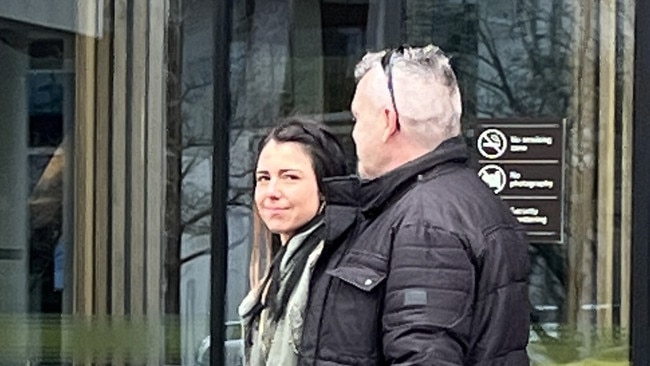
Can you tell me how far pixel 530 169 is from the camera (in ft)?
18.0

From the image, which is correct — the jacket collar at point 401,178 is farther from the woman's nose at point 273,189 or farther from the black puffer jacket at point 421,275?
the woman's nose at point 273,189

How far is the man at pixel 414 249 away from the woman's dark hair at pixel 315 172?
44 centimetres

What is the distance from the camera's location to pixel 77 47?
19.6 ft

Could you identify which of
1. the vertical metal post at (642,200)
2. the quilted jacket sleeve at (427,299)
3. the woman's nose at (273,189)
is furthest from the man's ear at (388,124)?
the vertical metal post at (642,200)

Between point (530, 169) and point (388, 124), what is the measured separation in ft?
8.19

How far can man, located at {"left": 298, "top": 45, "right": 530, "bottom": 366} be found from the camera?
2871mm

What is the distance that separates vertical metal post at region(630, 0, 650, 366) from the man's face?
2.49 meters

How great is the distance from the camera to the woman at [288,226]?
3492 millimetres

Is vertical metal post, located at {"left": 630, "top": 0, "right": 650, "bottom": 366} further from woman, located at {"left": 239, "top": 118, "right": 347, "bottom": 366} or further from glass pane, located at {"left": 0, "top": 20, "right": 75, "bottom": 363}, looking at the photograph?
glass pane, located at {"left": 0, "top": 20, "right": 75, "bottom": 363}

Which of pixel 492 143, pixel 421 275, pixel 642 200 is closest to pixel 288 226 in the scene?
pixel 421 275

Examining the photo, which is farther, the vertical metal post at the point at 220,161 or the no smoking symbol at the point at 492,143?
the vertical metal post at the point at 220,161

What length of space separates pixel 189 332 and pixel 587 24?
7.20 ft

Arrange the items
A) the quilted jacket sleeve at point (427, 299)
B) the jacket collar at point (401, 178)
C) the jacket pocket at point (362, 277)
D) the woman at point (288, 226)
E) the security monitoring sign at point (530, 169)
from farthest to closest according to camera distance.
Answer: the security monitoring sign at point (530, 169)
the woman at point (288, 226)
the jacket collar at point (401, 178)
the jacket pocket at point (362, 277)
the quilted jacket sleeve at point (427, 299)

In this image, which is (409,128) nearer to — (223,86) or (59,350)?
(223,86)
